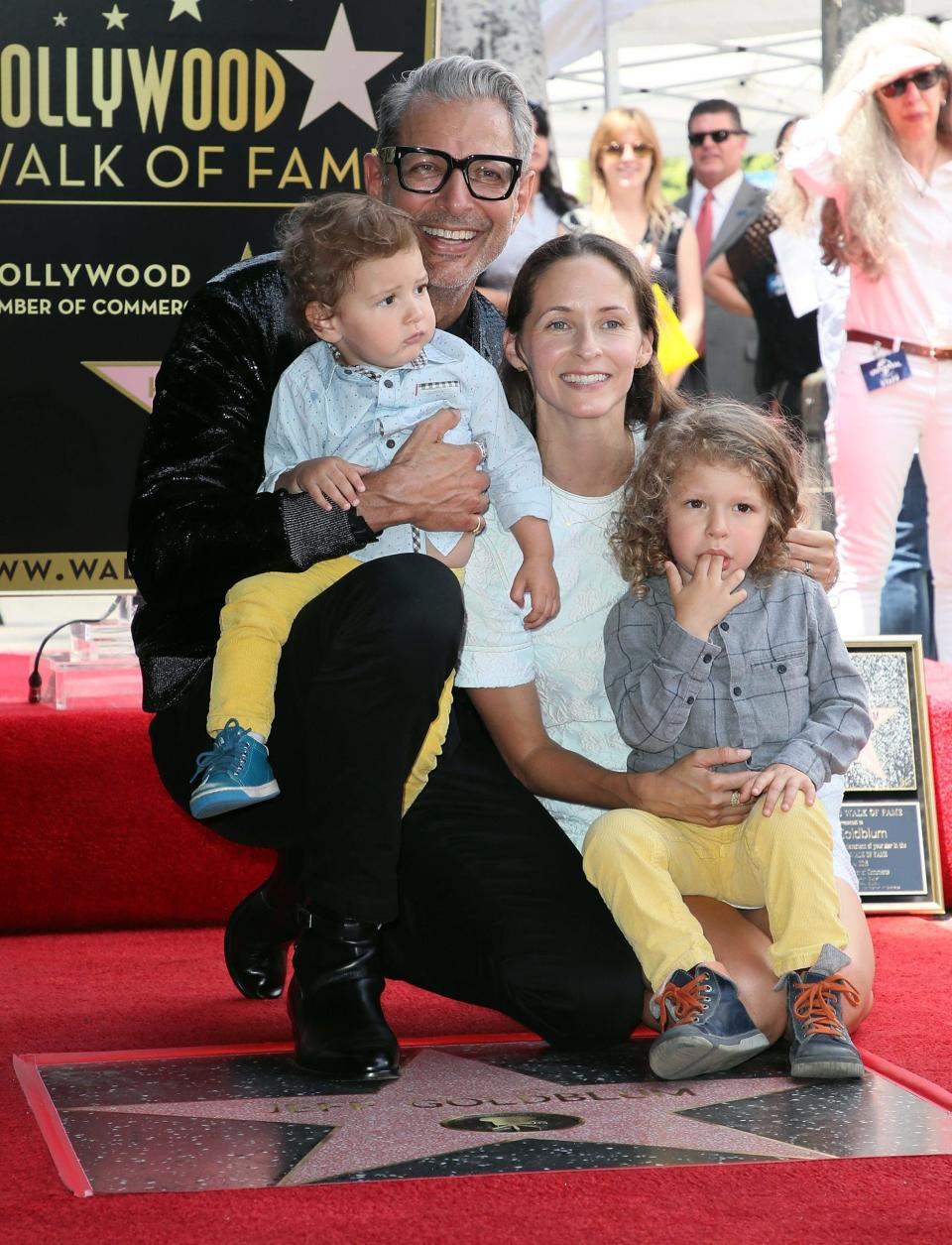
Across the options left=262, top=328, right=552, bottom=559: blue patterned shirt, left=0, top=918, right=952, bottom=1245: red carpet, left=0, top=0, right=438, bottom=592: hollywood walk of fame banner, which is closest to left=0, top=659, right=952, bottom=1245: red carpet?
left=0, top=918, right=952, bottom=1245: red carpet

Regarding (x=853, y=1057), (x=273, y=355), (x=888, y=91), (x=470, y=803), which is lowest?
(x=853, y=1057)

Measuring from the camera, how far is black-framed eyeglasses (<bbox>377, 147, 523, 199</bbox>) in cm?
221

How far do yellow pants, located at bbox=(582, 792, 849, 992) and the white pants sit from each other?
88.6 inches

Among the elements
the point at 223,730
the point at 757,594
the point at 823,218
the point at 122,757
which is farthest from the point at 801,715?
the point at 823,218

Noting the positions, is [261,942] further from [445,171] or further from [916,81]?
[916,81]

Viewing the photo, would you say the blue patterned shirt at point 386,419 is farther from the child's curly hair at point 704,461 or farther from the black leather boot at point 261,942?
the black leather boot at point 261,942

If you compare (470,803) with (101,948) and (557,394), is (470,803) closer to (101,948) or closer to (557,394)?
(557,394)

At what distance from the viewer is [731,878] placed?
1.91 m

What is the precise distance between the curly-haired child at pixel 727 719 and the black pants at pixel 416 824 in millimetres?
106

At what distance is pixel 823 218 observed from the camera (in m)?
4.18

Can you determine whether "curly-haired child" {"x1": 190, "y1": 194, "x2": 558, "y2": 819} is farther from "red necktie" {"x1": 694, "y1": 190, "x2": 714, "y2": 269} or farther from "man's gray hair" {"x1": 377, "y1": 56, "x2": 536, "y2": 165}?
"red necktie" {"x1": 694, "y1": 190, "x2": 714, "y2": 269}

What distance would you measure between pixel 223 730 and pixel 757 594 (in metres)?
0.69

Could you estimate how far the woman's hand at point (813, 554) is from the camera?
2055mm

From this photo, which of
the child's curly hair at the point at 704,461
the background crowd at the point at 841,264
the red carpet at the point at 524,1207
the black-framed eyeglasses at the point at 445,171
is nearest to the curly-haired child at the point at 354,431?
the child's curly hair at the point at 704,461
